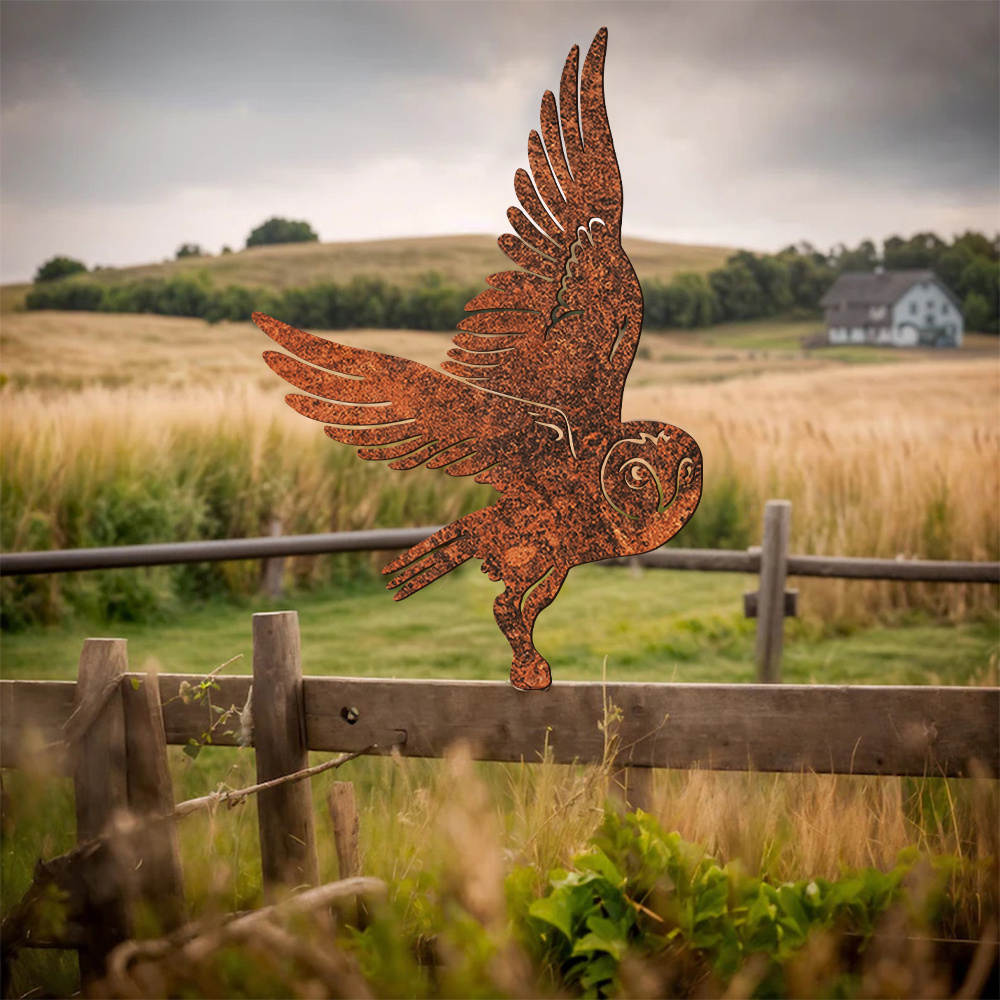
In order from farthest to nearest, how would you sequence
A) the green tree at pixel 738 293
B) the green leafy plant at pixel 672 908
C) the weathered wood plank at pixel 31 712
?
the green tree at pixel 738 293
the weathered wood plank at pixel 31 712
the green leafy plant at pixel 672 908

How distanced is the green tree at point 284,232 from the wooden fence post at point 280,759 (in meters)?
25.7

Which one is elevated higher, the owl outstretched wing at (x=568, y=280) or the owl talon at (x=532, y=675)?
the owl outstretched wing at (x=568, y=280)

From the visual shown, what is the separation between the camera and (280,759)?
83.4 inches

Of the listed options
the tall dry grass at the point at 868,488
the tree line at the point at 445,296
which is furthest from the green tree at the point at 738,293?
the tall dry grass at the point at 868,488

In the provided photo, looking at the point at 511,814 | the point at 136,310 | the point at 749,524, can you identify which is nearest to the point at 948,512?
the point at 749,524

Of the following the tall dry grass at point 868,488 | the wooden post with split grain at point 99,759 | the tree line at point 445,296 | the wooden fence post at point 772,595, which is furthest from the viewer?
the tree line at point 445,296

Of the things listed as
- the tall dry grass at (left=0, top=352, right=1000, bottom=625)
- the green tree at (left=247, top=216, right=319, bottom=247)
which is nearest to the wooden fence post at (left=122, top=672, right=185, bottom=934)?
the tall dry grass at (left=0, top=352, right=1000, bottom=625)

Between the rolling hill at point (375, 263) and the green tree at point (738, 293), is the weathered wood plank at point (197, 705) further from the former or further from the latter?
the rolling hill at point (375, 263)

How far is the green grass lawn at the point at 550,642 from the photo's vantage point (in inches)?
186

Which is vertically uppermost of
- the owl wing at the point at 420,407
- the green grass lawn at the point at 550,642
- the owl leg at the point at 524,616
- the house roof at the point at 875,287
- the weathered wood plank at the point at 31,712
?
the house roof at the point at 875,287

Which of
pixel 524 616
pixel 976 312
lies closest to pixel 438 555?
pixel 524 616

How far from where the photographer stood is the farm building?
590 inches

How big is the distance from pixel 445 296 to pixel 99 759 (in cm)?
1604

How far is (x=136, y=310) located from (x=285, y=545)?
55.5ft
